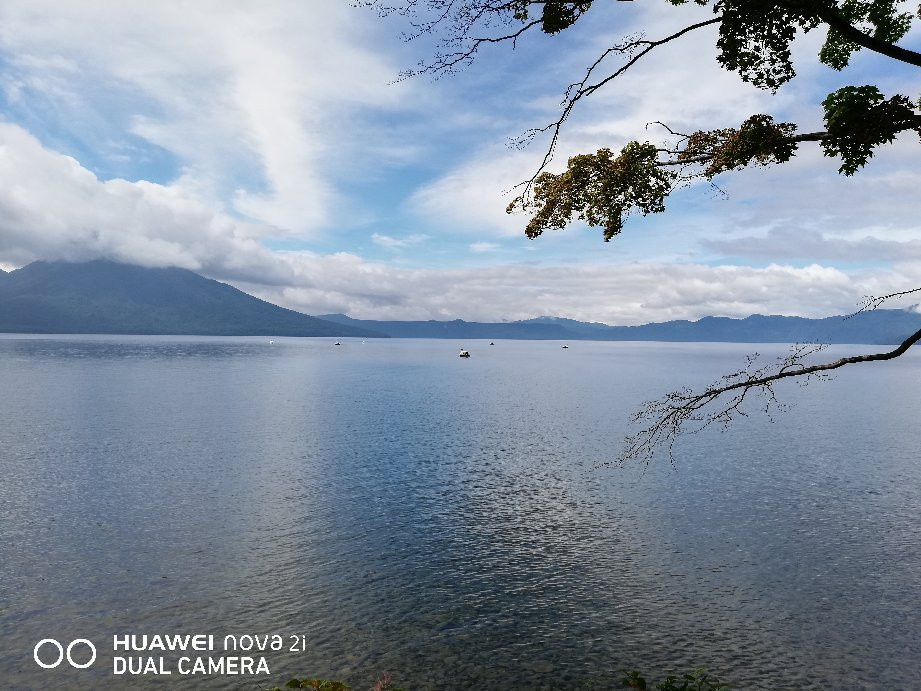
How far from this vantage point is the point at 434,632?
19.2 meters

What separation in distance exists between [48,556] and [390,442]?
31778mm

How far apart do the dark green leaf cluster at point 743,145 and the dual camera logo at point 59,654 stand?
2208 centimetres

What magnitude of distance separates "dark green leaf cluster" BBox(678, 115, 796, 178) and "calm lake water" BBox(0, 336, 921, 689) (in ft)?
47.5

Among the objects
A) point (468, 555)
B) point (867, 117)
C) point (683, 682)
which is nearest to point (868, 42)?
point (867, 117)

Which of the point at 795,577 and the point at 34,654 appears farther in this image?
the point at 795,577

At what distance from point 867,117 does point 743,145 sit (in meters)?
2.32

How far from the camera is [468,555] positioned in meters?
26.1

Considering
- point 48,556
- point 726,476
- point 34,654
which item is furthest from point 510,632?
point 726,476

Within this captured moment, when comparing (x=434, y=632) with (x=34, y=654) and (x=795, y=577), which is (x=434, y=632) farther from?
(x=795, y=577)

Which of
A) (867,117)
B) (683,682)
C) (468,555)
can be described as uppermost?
(867,117)

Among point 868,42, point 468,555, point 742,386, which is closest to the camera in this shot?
point 868,42

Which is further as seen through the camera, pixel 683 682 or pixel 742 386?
pixel 683 682

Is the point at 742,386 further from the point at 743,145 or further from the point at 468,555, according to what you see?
the point at 468,555

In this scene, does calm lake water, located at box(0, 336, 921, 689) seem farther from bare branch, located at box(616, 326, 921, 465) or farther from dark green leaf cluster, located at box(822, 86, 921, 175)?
dark green leaf cluster, located at box(822, 86, 921, 175)
